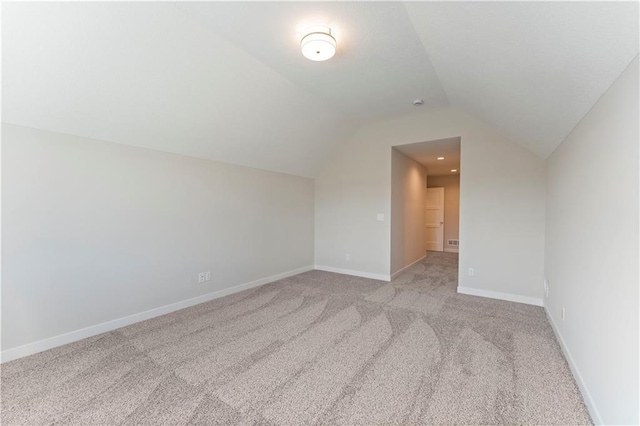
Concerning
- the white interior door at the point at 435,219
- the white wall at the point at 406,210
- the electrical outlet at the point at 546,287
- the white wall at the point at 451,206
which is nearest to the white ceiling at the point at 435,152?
the white wall at the point at 406,210

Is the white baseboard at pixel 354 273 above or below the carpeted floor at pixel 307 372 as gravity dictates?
above

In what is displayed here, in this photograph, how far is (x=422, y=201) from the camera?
6559mm

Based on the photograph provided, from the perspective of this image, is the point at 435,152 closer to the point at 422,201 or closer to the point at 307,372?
the point at 422,201

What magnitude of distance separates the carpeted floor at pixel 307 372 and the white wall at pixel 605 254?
358mm

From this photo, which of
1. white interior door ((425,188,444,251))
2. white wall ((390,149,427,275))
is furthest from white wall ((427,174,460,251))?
white wall ((390,149,427,275))

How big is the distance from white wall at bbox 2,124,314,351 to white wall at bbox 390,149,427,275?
251 cm

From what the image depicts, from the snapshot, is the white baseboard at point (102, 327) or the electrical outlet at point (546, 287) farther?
the electrical outlet at point (546, 287)

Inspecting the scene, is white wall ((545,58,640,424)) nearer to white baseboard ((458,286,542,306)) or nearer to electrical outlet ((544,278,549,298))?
electrical outlet ((544,278,549,298))

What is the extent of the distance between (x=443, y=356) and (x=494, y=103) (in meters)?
2.57

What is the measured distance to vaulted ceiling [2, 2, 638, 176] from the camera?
1.54 metres

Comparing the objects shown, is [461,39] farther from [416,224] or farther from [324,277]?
[416,224]

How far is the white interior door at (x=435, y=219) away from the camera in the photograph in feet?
26.4

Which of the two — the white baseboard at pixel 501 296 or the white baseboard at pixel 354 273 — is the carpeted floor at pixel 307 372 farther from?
the white baseboard at pixel 354 273

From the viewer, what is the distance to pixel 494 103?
9.34 ft
